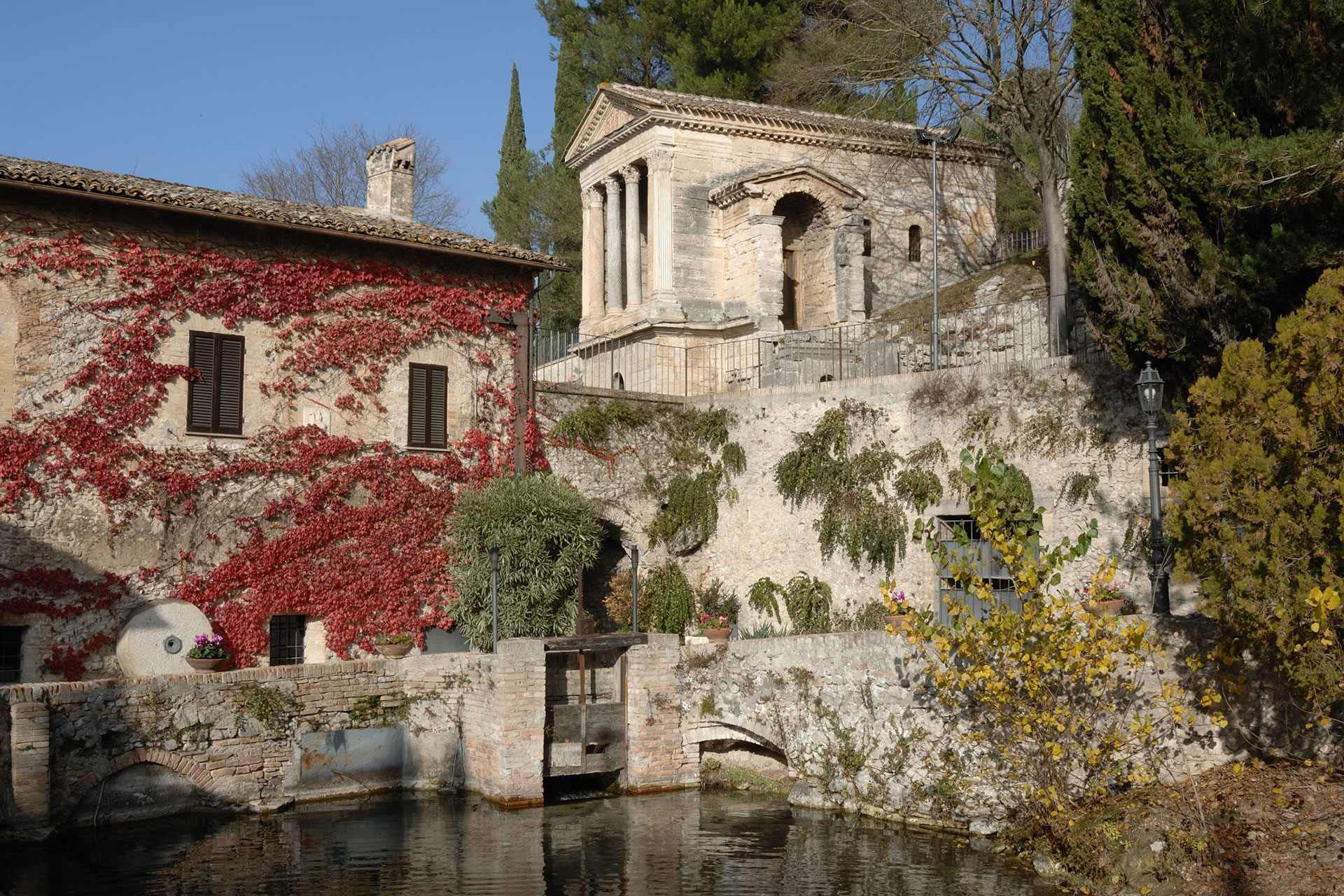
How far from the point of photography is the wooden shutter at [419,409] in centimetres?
1989

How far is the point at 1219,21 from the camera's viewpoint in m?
12.0

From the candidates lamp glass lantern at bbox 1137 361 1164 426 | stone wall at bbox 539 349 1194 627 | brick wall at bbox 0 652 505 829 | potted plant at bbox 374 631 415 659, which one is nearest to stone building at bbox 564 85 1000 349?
stone wall at bbox 539 349 1194 627

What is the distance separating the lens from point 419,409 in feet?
65.6

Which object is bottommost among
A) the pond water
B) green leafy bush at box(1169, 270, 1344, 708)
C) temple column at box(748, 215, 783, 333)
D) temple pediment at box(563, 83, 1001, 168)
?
the pond water

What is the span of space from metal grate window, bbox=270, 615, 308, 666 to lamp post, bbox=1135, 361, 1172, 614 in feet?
39.9

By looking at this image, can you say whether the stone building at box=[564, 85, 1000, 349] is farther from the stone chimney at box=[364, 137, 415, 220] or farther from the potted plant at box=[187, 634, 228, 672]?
the potted plant at box=[187, 634, 228, 672]

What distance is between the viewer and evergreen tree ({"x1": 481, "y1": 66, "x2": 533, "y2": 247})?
40000mm

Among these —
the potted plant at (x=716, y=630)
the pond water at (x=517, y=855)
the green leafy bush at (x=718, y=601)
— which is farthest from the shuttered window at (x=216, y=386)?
the green leafy bush at (x=718, y=601)

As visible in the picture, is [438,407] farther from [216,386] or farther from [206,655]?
[206,655]

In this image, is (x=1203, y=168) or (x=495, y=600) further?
(x=495, y=600)

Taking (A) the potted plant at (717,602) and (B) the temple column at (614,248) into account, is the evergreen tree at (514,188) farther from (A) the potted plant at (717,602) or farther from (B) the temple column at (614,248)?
(A) the potted plant at (717,602)

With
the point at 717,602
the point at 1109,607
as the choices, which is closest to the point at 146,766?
the point at 717,602

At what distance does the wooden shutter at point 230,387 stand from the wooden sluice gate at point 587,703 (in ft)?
20.0

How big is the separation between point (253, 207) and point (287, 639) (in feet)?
21.1
